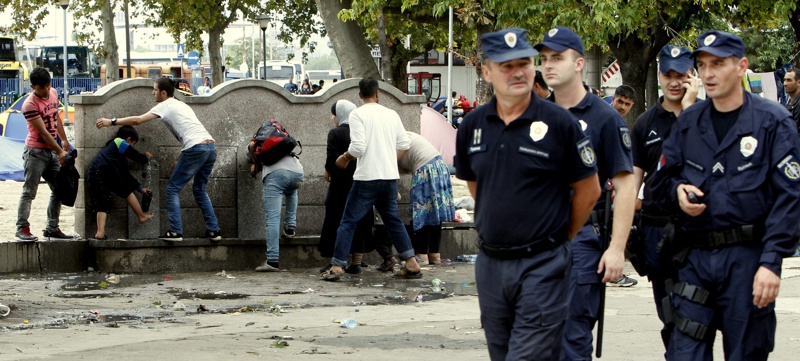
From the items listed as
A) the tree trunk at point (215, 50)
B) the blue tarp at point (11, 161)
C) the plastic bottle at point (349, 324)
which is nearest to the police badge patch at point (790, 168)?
the plastic bottle at point (349, 324)

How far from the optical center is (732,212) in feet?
16.5

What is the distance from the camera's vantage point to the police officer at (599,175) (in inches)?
211

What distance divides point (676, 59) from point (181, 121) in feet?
19.5

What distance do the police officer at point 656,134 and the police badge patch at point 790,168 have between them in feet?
2.60

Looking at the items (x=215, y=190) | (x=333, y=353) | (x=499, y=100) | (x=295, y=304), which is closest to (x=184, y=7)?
(x=215, y=190)

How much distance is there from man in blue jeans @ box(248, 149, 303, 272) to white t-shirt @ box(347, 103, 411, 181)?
84 cm

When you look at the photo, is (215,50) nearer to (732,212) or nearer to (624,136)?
(624,136)

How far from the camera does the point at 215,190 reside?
1183 cm

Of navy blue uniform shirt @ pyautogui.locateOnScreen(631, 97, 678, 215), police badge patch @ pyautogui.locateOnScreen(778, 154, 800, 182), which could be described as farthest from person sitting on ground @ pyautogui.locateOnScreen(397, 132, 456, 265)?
police badge patch @ pyautogui.locateOnScreen(778, 154, 800, 182)

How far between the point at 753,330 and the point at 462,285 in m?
5.72

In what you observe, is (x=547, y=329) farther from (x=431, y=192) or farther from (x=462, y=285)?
(x=431, y=192)

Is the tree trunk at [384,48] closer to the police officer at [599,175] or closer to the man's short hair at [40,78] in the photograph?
the man's short hair at [40,78]

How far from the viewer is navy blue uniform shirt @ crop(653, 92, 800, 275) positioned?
16.1 ft

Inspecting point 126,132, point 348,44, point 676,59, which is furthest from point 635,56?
point 676,59
